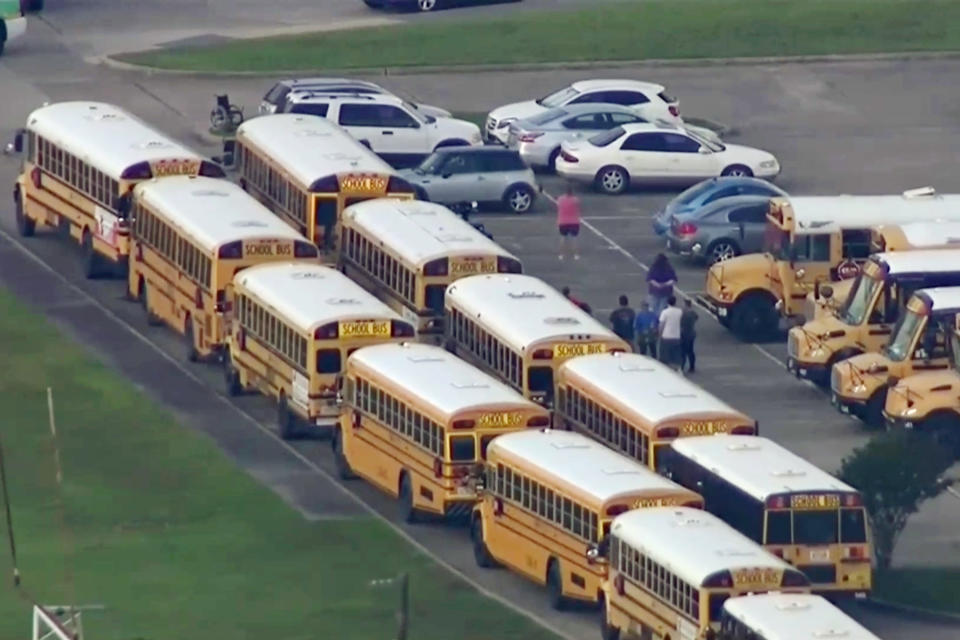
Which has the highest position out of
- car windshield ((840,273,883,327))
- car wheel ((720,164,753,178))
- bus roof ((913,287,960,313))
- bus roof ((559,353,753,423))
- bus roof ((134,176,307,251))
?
bus roof ((913,287,960,313))

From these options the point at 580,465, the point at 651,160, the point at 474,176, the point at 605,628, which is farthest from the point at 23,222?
the point at 605,628

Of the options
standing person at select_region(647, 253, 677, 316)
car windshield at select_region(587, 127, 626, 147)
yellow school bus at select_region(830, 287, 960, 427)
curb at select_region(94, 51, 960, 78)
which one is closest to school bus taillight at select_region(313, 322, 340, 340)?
standing person at select_region(647, 253, 677, 316)

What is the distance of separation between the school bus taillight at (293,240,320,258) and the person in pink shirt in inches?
317

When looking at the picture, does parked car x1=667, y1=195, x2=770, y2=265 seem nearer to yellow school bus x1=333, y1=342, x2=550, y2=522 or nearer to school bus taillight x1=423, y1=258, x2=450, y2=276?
school bus taillight x1=423, y1=258, x2=450, y2=276

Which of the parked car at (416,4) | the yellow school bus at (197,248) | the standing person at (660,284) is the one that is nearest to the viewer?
the yellow school bus at (197,248)

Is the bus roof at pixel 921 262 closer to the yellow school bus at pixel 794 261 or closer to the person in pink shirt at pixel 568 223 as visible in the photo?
the yellow school bus at pixel 794 261

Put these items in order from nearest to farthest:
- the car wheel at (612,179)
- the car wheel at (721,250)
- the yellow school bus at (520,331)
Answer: the yellow school bus at (520,331)
the car wheel at (721,250)
the car wheel at (612,179)

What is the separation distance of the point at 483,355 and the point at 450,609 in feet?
26.4

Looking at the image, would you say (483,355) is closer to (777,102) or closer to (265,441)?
(265,441)

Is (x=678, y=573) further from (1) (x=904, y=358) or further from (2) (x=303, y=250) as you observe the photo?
(2) (x=303, y=250)

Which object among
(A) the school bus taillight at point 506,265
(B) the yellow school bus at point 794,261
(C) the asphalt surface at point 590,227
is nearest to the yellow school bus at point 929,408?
(C) the asphalt surface at point 590,227

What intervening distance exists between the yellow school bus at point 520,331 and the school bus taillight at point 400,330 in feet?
3.93

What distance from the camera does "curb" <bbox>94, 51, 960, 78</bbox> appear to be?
260ft

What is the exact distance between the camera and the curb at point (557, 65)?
7931 centimetres
